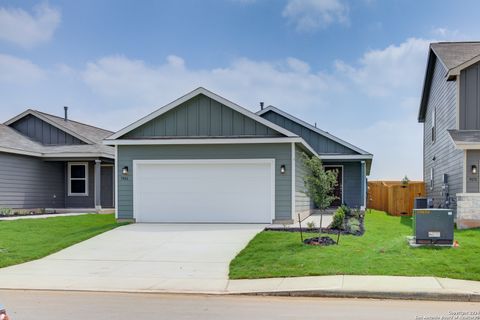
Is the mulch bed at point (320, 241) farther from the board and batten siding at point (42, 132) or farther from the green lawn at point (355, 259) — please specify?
the board and batten siding at point (42, 132)

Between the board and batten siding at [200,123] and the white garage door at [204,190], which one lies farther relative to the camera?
the board and batten siding at [200,123]

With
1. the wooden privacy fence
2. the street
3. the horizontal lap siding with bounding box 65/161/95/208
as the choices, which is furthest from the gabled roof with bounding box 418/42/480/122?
the horizontal lap siding with bounding box 65/161/95/208

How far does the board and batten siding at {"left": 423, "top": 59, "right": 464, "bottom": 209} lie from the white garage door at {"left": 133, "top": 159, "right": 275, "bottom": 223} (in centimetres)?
675

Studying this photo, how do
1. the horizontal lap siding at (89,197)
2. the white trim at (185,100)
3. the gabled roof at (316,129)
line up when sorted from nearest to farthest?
the white trim at (185,100) < the gabled roof at (316,129) < the horizontal lap siding at (89,197)

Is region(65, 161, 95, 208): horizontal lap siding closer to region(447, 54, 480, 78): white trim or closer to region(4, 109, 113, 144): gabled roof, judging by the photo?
region(4, 109, 113, 144): gabled roof

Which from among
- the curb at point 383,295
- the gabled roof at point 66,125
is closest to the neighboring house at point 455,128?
the curb at point 383,295

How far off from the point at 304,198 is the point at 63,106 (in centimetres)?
1520

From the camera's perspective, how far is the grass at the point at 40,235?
13001 mm

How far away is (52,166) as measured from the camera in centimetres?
2528

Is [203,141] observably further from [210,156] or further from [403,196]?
[403,196]

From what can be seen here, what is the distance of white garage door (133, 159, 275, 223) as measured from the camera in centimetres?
1791

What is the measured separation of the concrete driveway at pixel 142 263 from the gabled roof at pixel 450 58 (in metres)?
9.08

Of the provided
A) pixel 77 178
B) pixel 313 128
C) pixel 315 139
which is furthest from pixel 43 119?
pixel 315 139

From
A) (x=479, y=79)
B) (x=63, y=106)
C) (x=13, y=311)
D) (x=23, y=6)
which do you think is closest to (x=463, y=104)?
(x=479, y=79)
